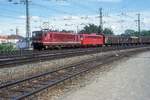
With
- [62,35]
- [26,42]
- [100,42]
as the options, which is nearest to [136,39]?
[100,42]

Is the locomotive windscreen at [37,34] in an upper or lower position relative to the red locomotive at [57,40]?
upper

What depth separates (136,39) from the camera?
95.4m

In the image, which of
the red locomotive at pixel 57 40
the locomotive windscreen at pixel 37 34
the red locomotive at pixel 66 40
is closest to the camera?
the red locomotive at pixel 57 40

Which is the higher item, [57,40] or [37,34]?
[37,34]

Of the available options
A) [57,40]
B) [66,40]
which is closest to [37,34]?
[57,40]

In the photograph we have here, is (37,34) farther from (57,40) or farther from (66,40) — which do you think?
(66,40)

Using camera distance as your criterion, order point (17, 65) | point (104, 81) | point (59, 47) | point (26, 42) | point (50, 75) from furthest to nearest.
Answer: point (59, 47) < point (26, 42) < point (17, 65) < point (50, 75) < point (104, 81)

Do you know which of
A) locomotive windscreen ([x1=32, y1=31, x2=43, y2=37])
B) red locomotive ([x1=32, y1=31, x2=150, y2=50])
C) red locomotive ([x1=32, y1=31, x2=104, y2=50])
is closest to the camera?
red locomotive ([x1=32, y1=31, x2=104, y2=50])

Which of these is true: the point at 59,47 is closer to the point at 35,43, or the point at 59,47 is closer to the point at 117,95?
the point at 35,43

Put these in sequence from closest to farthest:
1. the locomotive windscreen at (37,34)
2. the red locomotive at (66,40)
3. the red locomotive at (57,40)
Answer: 1. the red locomotive at (57,40)
2. the red locomotive at (66,40)
3. the locomotive windscreen at (37,34)

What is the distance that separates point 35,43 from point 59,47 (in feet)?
15.0

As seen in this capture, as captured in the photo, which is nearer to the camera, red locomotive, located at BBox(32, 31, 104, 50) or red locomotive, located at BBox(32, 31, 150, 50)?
red locomotive, located at BBox(32, 31, 104, 50)

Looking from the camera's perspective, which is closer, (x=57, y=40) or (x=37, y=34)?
(x=37, y=34)

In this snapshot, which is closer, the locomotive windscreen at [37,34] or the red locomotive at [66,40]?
the red locomotive at [66,40]
